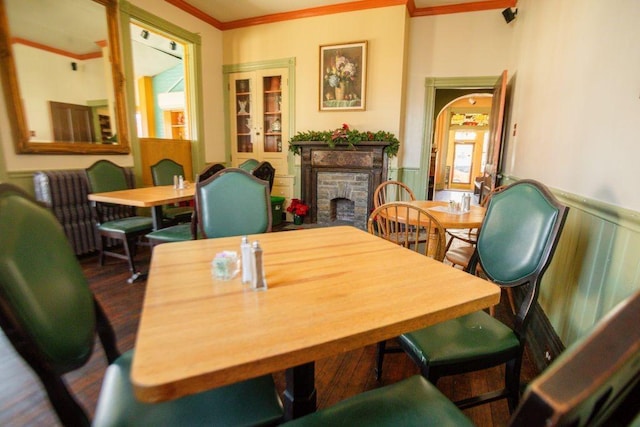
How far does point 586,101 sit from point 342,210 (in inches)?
140

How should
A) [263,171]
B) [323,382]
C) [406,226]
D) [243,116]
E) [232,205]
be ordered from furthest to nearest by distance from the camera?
[243,116] → [263,171] → [232,205] → [406,226] → [323,382]

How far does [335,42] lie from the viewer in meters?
4.40

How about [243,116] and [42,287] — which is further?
[243,116]

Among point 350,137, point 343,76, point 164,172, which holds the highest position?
point 343,76

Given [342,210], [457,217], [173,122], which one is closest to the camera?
[457,217]

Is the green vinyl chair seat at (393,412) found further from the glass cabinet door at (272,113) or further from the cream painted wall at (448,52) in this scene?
the glass cabinet door at (272,113)

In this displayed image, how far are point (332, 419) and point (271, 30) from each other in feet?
17.1

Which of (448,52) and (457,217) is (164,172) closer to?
(457,217)

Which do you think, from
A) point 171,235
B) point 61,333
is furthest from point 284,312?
point 171,235

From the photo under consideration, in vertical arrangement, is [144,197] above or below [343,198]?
above

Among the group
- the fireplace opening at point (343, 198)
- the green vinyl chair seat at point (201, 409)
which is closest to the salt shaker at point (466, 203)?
the green vinyl chair seat at point (201, 409)

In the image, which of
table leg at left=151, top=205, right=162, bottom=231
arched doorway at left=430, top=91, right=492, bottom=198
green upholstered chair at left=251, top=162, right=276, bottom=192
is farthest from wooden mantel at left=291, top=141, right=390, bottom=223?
arched doorway at left=430, top=91, right=492, bottom=198

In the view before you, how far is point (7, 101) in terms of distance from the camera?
8.79ft

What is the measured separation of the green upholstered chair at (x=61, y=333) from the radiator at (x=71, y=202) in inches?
102
